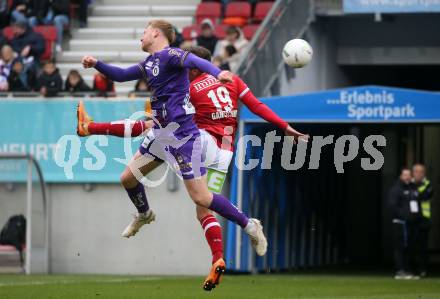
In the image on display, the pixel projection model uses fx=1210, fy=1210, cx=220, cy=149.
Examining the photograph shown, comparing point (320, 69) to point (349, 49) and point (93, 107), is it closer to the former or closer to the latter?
point (349, 49)

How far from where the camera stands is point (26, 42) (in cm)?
2225

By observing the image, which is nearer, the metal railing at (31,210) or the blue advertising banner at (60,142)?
the metal railing at (31,210)

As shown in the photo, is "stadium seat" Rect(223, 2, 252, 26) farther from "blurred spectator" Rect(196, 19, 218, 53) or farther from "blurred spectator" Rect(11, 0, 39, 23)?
"blurred spectator" Rect(11, 0, 39, 23)

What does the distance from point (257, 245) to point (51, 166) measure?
8.53m

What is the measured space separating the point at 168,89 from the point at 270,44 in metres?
8.25

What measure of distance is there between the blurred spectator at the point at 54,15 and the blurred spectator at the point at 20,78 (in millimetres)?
1927

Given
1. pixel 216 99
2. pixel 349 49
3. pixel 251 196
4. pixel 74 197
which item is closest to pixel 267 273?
pixel 251 196

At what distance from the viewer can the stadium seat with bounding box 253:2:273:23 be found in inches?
882

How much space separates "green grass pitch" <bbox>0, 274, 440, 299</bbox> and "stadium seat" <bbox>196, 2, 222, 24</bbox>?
236 inches

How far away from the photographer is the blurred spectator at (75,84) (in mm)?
20359

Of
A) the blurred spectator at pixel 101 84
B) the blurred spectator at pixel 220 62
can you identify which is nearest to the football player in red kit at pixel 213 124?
the blurred spectator at pixel 220 62

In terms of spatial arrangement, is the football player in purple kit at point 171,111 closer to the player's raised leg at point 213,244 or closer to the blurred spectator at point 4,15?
the player's raised leg at point 213,244

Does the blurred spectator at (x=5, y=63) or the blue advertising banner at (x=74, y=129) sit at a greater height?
the blurred spectator at (x=5, y=63)

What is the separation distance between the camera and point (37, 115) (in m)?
20.2
